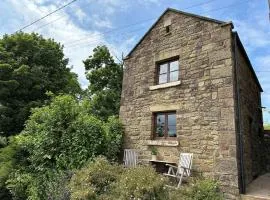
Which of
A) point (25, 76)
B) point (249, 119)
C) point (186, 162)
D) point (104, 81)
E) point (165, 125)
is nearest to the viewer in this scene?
point (186, 162)

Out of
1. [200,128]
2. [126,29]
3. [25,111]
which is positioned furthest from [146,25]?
[25,111]

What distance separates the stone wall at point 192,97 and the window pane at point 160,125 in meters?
0.30

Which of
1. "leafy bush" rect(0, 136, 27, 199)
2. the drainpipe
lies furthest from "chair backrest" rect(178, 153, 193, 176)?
"leafy bush" rect(0, 136, 27, 199)

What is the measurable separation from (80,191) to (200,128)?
13.2 feet

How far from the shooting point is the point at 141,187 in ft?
17.1

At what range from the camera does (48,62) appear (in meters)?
16.3

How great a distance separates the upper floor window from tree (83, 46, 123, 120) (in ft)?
19.7

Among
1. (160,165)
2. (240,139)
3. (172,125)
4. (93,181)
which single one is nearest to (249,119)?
(240,139)

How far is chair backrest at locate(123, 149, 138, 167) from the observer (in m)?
8.36

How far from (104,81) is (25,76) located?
5112 mm

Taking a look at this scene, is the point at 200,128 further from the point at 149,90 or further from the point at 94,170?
the point at 94,170

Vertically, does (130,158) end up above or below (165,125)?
below

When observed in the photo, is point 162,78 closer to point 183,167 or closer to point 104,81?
point 183,167

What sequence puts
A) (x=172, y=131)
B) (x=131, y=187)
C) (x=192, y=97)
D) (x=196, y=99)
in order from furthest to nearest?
(x=172, y=131), (x=192, y=97), (x=196, y=99), (x=131, y=187)
